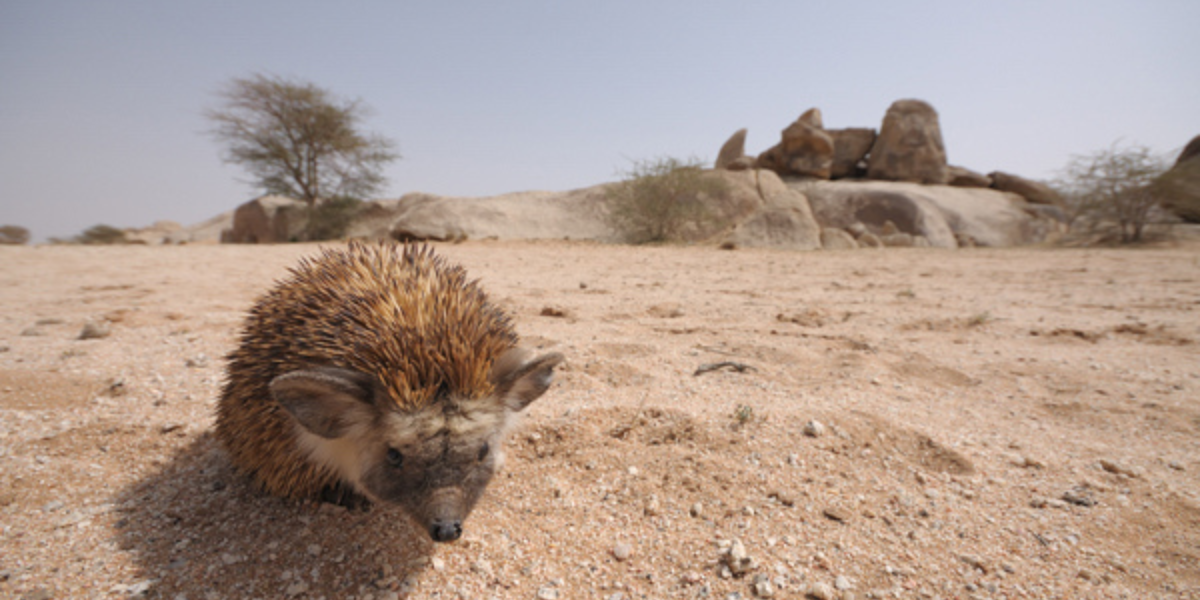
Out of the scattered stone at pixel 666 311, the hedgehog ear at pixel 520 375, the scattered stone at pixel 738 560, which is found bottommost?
the scattered stone at pixel 738 560

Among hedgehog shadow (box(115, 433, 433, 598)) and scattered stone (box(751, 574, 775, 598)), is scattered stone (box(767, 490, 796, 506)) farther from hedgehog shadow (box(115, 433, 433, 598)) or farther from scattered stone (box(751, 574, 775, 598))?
hedgehog shadow (box(115, 433, 433, 598))

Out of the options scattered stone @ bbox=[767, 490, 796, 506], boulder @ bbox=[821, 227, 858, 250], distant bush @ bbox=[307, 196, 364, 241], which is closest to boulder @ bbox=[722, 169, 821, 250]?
boulder @ bbox=[821, 227, 858, 250]

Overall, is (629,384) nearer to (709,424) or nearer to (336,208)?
(709,424)

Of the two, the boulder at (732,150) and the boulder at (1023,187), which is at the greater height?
the boulder at (732,150)

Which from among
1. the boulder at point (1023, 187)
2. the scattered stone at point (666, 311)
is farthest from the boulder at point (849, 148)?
the scattered stone at point (666, 311)

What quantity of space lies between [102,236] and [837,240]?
27510 mm

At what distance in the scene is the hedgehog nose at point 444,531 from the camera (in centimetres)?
182

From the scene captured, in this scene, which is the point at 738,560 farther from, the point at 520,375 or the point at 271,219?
the point at 271,219

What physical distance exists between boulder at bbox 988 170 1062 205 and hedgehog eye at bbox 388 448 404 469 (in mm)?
31205

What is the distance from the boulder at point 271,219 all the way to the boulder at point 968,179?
31586 millimetres

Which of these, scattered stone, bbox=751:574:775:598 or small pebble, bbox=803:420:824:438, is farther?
small pebble, bbox=803:420:824:438

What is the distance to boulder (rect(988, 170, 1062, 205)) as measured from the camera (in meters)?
24.8

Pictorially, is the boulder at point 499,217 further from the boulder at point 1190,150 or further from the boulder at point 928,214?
the boulder at point 1190,150

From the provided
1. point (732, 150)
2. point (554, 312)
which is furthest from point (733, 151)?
point (554, 312)
